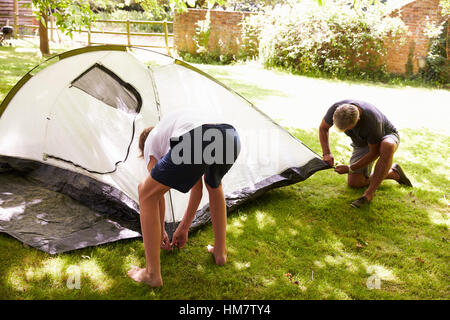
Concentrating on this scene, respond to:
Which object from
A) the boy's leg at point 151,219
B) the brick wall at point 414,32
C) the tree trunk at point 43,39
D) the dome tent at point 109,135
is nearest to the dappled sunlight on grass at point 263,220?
the dome tent at point 109,135

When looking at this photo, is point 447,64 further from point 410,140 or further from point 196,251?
point 196,251

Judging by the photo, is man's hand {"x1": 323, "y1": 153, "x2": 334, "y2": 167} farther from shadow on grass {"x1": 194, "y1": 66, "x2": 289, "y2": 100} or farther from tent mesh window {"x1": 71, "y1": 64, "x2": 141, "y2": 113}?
shadow on grass {"x1": 194, "y1": 66, "x2": 289, "y2": 100}

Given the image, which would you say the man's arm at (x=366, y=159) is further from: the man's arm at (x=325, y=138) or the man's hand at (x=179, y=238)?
the man's hand at (x=179, y=238)

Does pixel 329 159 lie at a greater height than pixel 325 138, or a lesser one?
lesser

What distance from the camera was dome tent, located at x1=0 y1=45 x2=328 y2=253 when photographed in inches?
112

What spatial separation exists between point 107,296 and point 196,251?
66cm

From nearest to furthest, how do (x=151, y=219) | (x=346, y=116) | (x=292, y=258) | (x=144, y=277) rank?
(x=151, y=219) → (x=144, y=277) → (x=292, y=258) → (x=346, y=116)

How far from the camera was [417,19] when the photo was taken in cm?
1015

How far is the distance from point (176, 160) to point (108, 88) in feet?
5.33

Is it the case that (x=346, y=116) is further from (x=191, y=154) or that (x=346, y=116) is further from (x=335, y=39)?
(x=335, y=39)

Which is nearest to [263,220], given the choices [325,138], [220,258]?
[220,258]

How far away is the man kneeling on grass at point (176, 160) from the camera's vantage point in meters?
1.87

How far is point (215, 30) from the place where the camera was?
12539mm

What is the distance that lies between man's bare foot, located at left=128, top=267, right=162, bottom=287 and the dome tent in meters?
0.50
